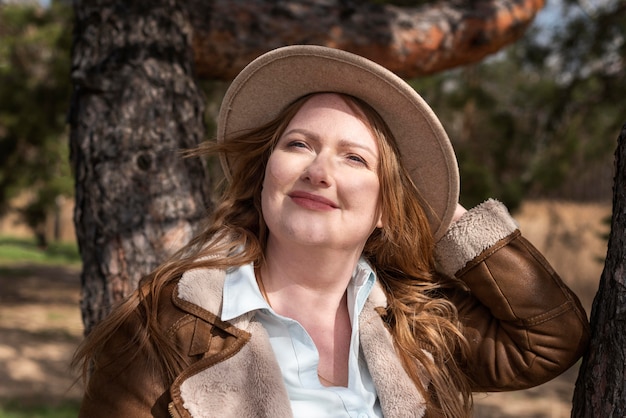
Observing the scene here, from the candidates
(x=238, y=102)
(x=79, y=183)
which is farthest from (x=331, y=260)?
(x=79, y=183)

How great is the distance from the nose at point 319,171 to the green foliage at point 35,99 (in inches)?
174

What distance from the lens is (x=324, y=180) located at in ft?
5.53

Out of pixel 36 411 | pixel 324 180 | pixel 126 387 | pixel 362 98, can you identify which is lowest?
pixel 36 411

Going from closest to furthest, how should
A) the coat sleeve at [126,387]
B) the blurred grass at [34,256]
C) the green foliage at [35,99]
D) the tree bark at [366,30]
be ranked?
the coat sleeve at [126,387] → the tree bark at [366,30] → the green foliage at [35,99] → the blurred grass at [34,256]

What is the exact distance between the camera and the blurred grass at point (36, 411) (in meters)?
4.34

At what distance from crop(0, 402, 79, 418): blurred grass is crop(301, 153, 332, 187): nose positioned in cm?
342

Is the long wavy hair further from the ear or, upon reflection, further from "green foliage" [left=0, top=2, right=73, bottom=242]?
"green foliage" [left=0, top=2, right=73, bottom=242]

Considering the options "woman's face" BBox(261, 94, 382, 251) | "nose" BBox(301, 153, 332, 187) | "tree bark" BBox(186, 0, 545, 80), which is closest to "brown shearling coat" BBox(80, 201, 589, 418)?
"woman's face" BBox(261, 94, 382, 251)

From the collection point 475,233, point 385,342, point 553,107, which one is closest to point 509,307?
point 475,233

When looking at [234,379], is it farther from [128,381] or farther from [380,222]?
[380,222]

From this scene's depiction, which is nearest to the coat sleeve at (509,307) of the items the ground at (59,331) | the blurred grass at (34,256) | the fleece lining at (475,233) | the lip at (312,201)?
the fleece lining at (475,233)

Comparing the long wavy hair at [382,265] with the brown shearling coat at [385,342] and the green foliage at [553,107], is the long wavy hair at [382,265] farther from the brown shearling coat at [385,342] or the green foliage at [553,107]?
the green foliage at [553,107]

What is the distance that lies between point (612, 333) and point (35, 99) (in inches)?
225

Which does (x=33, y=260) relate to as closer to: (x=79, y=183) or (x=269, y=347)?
(x=79, y=183)
